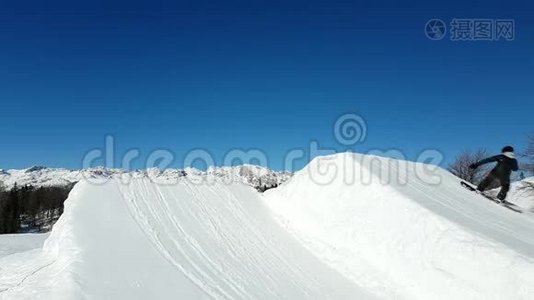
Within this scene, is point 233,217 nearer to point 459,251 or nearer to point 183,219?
point 183,219

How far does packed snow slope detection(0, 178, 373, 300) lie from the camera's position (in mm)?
8797

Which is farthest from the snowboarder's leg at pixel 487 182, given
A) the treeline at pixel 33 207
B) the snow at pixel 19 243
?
the treeline at pixel 33 207

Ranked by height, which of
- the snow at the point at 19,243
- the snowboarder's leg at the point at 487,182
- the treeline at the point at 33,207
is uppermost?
the snowboarder's leg at the point at 487,182

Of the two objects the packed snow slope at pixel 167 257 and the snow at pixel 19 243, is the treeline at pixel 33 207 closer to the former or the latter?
the snow at pixel 19 243

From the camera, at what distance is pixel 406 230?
34.8 feet

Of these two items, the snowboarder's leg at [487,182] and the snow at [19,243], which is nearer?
the snowboarder's leg at [487,182]

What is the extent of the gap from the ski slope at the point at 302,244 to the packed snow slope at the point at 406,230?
3 cm

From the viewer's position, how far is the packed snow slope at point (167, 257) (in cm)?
880

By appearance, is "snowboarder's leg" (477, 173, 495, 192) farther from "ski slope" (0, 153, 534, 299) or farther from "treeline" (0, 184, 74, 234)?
"treeline" (0, 184, 74, 234)

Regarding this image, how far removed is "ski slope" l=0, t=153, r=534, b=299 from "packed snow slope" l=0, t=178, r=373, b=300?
0.13 ft

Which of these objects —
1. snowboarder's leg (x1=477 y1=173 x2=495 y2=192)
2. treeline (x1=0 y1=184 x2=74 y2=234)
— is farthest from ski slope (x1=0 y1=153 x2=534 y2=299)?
treeline (x1=0 y1=184 x2=74 y2=234)

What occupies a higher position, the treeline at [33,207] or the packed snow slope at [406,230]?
the packed snow slope at [406,230]

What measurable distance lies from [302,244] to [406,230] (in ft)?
10.1

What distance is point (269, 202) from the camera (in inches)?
638
